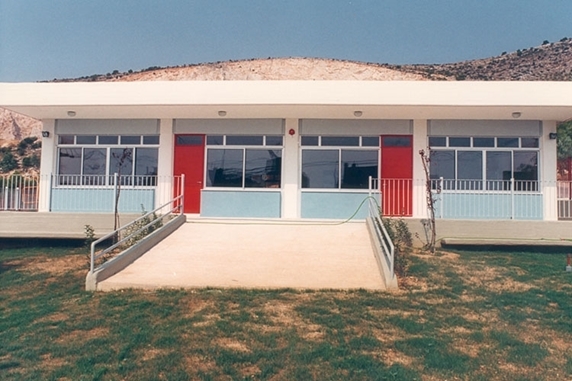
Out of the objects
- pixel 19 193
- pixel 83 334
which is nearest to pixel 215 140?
pixel 19 193

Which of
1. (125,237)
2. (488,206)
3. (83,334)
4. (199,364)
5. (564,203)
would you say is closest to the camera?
(199,364)

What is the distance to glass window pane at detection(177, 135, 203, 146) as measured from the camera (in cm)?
1318

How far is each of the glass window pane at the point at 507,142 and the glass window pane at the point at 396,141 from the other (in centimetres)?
252

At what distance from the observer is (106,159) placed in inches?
528

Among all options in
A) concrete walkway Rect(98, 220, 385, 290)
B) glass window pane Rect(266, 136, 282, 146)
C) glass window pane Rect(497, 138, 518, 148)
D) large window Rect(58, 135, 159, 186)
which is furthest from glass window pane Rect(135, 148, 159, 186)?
glass window pane Rect(497, 138, 518, 148)

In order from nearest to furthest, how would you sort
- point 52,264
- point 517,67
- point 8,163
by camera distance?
point 52,264
point 8,163
point 517,67

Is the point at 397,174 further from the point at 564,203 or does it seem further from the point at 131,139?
the point at 131,139

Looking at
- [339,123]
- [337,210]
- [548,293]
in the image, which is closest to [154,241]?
[337,210]

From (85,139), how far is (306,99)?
22.9 ft

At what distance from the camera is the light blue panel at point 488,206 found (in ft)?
39.0

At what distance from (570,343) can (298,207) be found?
330 inches

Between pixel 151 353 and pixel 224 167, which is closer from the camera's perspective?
pixel 151 353

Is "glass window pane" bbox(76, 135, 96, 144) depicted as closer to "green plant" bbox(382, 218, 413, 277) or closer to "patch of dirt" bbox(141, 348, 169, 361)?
"green plant" bbox(382, 218, 413, 277)

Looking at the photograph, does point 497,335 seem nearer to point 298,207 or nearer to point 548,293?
point 548,293
